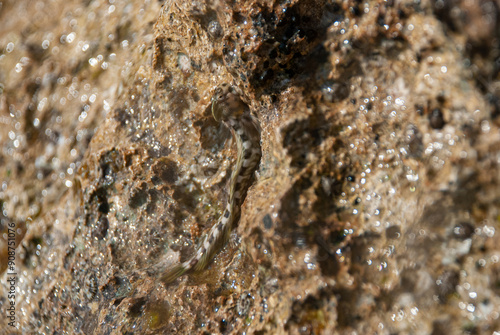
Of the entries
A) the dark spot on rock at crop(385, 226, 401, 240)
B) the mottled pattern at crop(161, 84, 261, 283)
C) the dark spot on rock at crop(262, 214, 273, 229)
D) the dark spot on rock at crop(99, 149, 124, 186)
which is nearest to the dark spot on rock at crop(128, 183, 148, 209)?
the dark spot on rock at crop(99, 149, 124, 186)

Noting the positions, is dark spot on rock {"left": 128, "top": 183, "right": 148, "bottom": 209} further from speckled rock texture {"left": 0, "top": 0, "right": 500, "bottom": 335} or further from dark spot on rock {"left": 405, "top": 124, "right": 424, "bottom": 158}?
dark spot on rock {"left": 405, "top": 124, "right": 424, "bottom": 158}

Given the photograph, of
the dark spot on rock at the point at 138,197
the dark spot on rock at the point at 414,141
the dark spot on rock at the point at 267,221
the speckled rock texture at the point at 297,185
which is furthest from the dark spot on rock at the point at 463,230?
the dark spot on rock at the point at 138,197

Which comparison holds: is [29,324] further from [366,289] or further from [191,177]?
[366,289]

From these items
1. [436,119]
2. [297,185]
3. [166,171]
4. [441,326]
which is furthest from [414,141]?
[166,171]

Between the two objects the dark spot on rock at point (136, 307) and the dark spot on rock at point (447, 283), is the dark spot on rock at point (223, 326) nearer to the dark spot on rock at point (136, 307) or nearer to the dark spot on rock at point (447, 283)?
the dark spot on rock at point (136, 307)

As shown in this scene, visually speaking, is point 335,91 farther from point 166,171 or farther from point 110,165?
point 110,165

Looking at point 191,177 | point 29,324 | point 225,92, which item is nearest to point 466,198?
Result: point 225,92
